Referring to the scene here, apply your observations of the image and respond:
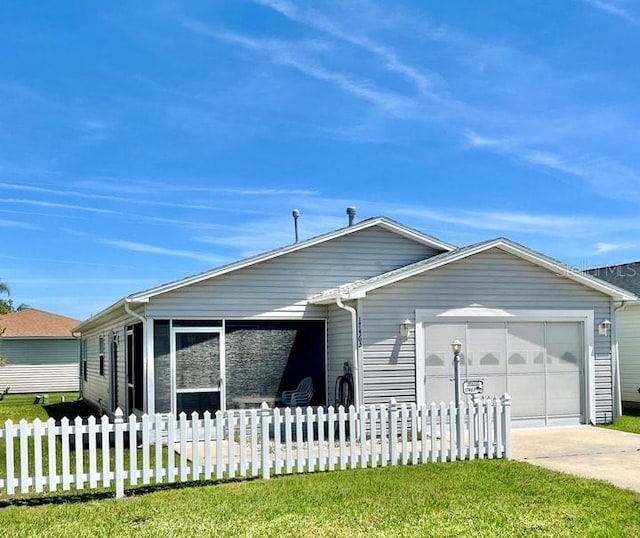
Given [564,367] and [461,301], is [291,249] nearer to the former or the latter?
[461,301]

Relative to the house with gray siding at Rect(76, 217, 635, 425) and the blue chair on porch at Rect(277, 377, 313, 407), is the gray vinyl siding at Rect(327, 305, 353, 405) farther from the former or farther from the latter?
the blue chair on porch at Rect(277, 377, 313, 407)

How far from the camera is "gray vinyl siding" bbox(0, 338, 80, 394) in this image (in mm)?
30781

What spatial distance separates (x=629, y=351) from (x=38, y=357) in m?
24.4

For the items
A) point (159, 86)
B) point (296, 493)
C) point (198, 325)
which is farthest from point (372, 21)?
point (296, 493)

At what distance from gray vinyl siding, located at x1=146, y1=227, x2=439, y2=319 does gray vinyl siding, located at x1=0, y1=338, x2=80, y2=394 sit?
2011 centimetres

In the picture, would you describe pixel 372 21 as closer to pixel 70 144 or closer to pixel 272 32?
pixel 272 32

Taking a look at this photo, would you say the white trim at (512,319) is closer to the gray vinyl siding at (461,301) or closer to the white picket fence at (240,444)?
the gray vinyl siding at (461,301)

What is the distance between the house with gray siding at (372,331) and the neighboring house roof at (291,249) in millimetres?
29

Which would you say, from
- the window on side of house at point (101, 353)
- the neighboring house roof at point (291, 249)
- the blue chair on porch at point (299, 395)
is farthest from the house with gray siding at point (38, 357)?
the blue chair on porch at point (299, 395)

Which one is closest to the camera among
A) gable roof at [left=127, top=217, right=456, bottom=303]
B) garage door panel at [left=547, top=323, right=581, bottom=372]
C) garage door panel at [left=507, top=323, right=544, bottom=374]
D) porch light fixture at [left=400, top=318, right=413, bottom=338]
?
gable roof at [left=127, top=217, right=456, bottom=303]

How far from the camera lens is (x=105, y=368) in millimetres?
19812

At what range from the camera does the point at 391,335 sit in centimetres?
1343

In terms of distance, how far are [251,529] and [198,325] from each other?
7758 mm

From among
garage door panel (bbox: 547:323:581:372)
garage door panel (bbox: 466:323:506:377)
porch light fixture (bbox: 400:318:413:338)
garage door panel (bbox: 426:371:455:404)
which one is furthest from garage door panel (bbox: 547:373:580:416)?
porch light fixture (bbox: 400:318:413:338)
